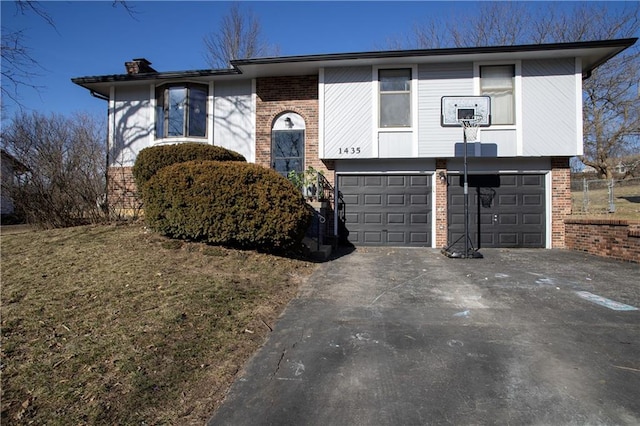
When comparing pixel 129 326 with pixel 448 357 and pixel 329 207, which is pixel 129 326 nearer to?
pixel 448 357

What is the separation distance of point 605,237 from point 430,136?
5004mm

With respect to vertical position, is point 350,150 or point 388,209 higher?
point 350,150

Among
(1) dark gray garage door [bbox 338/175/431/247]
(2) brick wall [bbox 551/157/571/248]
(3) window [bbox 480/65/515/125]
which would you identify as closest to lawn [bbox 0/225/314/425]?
(1) dark gray garage door [bbox 338/175/431/247]

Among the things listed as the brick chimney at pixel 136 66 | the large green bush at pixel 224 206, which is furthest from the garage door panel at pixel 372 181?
the brick chimney at pixel 136 66

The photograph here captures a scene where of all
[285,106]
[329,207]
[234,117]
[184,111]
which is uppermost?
[285,106]

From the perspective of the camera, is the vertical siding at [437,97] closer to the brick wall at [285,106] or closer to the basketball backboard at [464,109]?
the basketball backboard at [464,109]

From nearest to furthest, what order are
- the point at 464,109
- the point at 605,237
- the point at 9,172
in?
the point at 605,237 < the point at 464,109 < the point at 9,172

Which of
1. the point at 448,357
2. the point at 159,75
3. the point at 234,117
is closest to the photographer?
the point at 448,357

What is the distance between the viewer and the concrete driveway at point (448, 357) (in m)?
2.51

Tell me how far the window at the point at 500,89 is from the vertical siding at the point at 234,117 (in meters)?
7.22

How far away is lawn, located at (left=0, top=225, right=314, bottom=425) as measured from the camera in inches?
99.7

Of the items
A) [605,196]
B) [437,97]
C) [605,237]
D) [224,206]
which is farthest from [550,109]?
[605,196]

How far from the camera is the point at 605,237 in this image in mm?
8781

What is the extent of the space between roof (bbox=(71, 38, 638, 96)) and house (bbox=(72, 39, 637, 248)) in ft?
0.12
